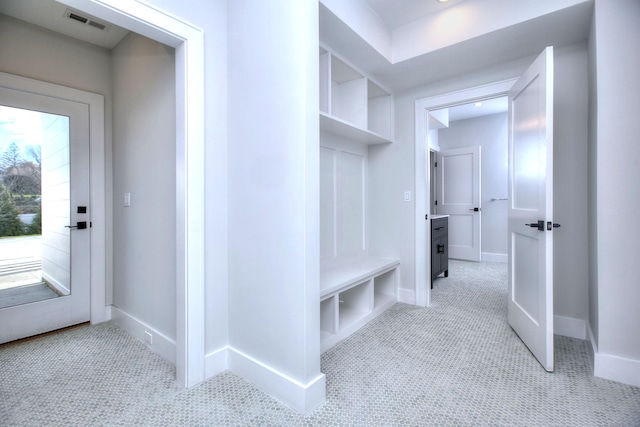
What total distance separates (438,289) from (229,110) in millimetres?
3052

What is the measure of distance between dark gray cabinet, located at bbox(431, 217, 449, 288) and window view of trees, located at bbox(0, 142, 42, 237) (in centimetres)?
374

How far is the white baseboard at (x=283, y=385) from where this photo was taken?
1.49 metres

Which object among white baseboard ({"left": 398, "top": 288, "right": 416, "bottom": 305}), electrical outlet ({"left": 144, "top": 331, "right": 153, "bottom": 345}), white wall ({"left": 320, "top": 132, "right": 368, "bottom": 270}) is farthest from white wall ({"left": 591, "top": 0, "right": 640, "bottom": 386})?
electrical outlet ({"left": 144, "top": 331, "right": 153, "bottom": 345})

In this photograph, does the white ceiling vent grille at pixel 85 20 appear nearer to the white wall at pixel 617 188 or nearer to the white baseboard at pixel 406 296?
the white wall at pixel 617 188

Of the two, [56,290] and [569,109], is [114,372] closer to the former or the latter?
[56,290]

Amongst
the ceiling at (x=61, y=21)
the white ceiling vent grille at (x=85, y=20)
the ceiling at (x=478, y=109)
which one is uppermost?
the ceiling at (x=478, y=109)

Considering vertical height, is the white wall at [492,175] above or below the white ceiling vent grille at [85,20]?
below

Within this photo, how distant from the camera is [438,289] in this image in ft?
11.8

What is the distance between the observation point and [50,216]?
247cm

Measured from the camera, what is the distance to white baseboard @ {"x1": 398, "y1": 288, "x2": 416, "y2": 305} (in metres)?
3.07

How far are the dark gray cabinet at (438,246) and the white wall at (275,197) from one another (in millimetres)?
2451

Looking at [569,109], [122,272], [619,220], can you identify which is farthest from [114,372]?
[569,109]

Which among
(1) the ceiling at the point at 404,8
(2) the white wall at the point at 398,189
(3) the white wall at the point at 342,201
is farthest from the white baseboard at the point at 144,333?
(1) the ceiling at the point at 404,8

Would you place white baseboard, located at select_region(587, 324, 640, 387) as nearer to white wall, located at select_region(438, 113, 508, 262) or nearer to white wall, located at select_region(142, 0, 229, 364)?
white wall, located at select_region(142, 0, 229, 364)
